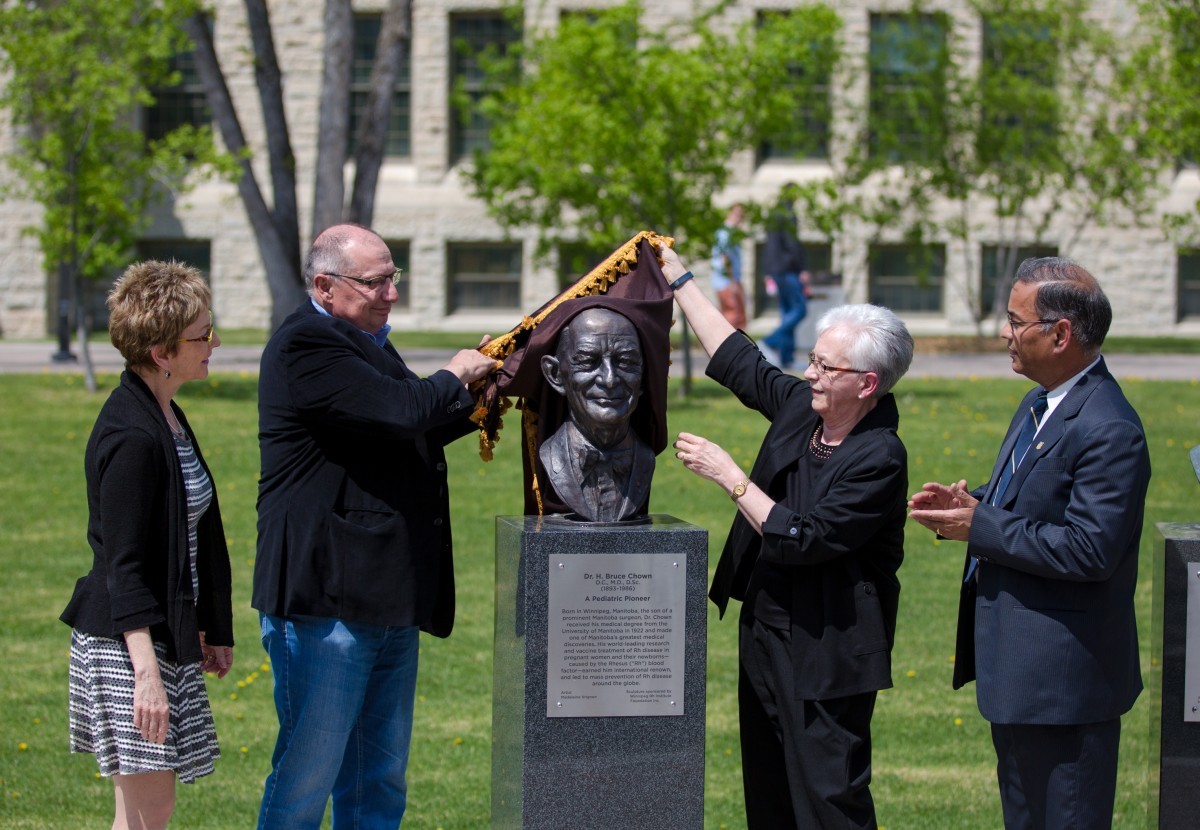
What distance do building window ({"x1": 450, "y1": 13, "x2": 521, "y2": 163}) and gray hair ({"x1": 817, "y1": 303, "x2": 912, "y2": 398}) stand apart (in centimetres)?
2597

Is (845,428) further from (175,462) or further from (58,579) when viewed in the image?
(58,579)

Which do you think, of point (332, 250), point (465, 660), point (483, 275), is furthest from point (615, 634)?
point (483, 275)

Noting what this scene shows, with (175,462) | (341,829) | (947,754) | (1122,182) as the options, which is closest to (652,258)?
(175,462)

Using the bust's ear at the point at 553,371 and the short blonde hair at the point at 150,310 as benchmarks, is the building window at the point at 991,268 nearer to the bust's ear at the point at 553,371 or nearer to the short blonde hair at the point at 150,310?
the bust's ear at the point at 553,371

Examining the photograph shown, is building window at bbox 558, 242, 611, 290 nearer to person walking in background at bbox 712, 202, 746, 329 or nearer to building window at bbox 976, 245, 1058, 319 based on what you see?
person walking in background at bbox 712, 202, 746, 329

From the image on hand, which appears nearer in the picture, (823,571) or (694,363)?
(823,571)

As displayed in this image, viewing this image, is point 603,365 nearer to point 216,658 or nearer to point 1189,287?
point 216,658

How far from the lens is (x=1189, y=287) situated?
98.9 feet

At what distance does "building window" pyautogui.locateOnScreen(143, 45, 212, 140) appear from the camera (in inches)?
1199

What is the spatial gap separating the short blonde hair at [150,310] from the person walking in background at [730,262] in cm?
1241

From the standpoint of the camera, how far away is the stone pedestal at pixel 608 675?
462 centimetres

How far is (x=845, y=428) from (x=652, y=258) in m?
0.89

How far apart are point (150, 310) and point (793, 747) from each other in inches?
89.3

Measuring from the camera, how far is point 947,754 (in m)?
6.73
